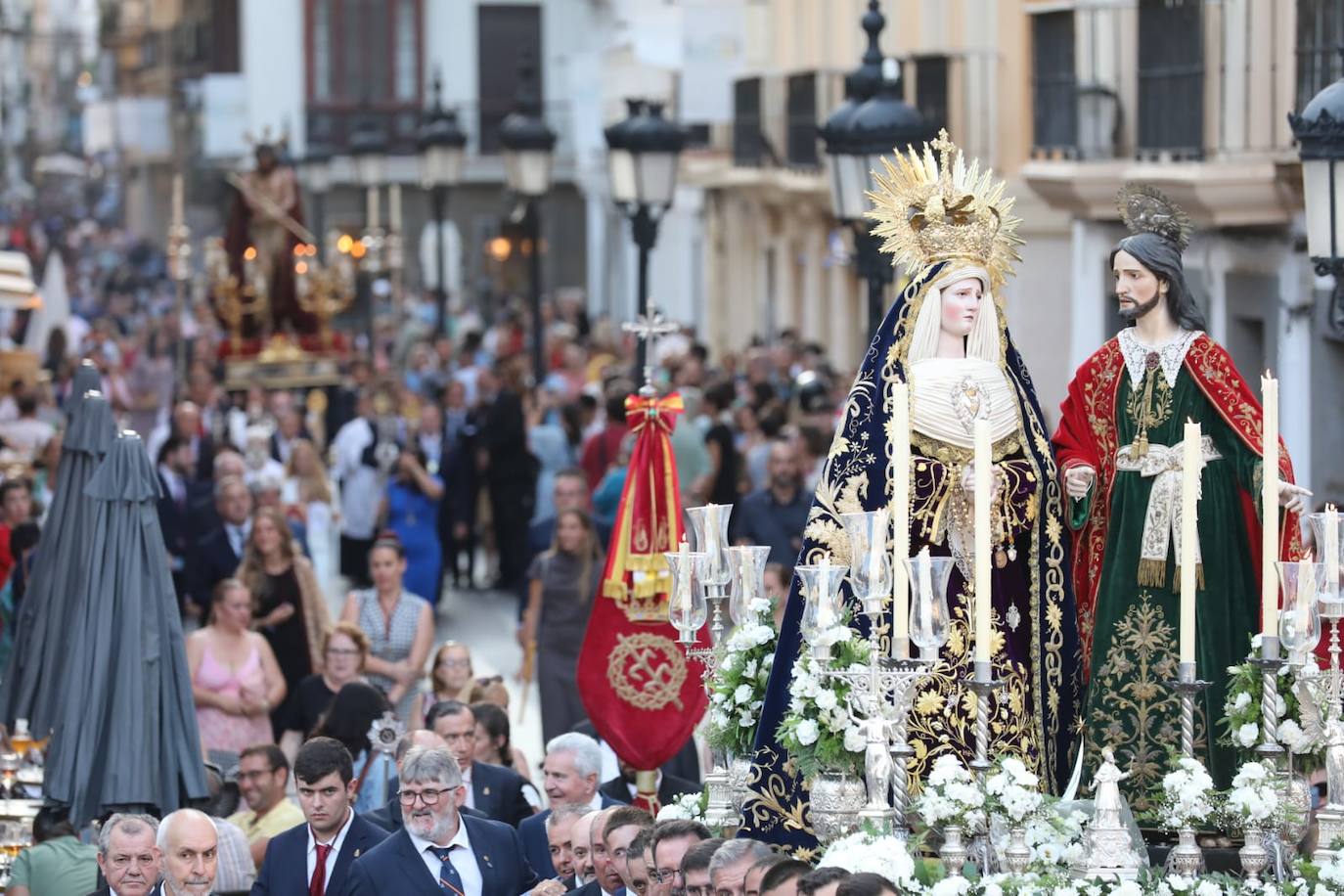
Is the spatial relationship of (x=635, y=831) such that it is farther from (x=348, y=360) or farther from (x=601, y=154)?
(x=601, y=154)

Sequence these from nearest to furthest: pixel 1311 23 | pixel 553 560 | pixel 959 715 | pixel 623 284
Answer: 1. pixel 959 715
2. pixel 553 560
3. pixel 1311 23
4. pixel 623 284

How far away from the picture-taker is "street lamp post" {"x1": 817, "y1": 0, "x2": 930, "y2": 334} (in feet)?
43.7

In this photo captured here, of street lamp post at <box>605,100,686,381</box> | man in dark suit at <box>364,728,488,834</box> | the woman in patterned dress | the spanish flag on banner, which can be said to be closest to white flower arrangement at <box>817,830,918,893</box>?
man in dark suit at <box>364,728,488,834</box>

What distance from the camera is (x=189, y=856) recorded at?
8.67m

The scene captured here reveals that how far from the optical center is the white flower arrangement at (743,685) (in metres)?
8.46

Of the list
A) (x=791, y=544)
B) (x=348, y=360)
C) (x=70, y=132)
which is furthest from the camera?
(x=70, y=132)

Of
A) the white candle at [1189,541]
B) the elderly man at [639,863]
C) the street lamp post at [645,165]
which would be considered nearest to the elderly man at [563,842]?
the elderly man at [639,863]

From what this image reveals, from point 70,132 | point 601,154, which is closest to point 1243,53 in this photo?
point 601,154

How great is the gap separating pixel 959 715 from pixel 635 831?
0.96m

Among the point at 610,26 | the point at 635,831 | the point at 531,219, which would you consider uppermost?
the point at 610,26

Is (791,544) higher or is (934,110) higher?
(934,110)

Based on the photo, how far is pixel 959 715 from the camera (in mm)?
8305

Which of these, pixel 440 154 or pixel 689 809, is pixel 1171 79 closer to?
pixel 440 154

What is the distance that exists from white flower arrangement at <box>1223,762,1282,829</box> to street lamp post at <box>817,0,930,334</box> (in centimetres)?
579
